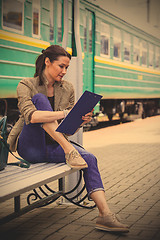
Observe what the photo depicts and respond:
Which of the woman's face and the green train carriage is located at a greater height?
the green train carriage

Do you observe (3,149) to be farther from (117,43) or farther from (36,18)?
(117,43)

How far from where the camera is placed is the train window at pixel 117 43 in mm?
14819

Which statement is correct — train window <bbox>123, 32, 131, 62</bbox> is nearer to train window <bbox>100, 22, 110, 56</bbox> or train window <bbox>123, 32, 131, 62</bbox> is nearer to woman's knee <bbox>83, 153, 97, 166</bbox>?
train window <bbox>100, 22, 110, 56</bbox>

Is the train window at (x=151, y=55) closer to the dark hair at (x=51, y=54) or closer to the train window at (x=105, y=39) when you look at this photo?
the train window at (x=105, y=39)


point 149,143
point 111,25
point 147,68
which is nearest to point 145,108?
point 147,68

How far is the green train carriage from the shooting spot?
29.0 ft

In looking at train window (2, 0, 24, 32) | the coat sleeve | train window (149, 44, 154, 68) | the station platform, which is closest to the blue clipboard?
the coat sleeve

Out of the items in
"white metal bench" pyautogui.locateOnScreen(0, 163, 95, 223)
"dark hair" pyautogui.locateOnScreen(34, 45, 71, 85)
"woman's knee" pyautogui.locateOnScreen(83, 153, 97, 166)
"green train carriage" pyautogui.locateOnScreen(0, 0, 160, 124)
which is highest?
"green train carriage" pyautogui.locateOnScreen(0, 0, 160, 124)

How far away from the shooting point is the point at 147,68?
19.3 m

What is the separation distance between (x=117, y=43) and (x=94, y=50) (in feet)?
6.92

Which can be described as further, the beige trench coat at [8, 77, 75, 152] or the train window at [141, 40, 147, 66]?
the train window at [141, 40, 147, 66]

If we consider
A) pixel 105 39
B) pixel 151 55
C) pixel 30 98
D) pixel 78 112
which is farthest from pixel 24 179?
pixel 151 55

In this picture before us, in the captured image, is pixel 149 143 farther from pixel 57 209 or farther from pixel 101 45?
pixel 57 209

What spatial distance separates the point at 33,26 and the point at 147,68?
1045 cm
